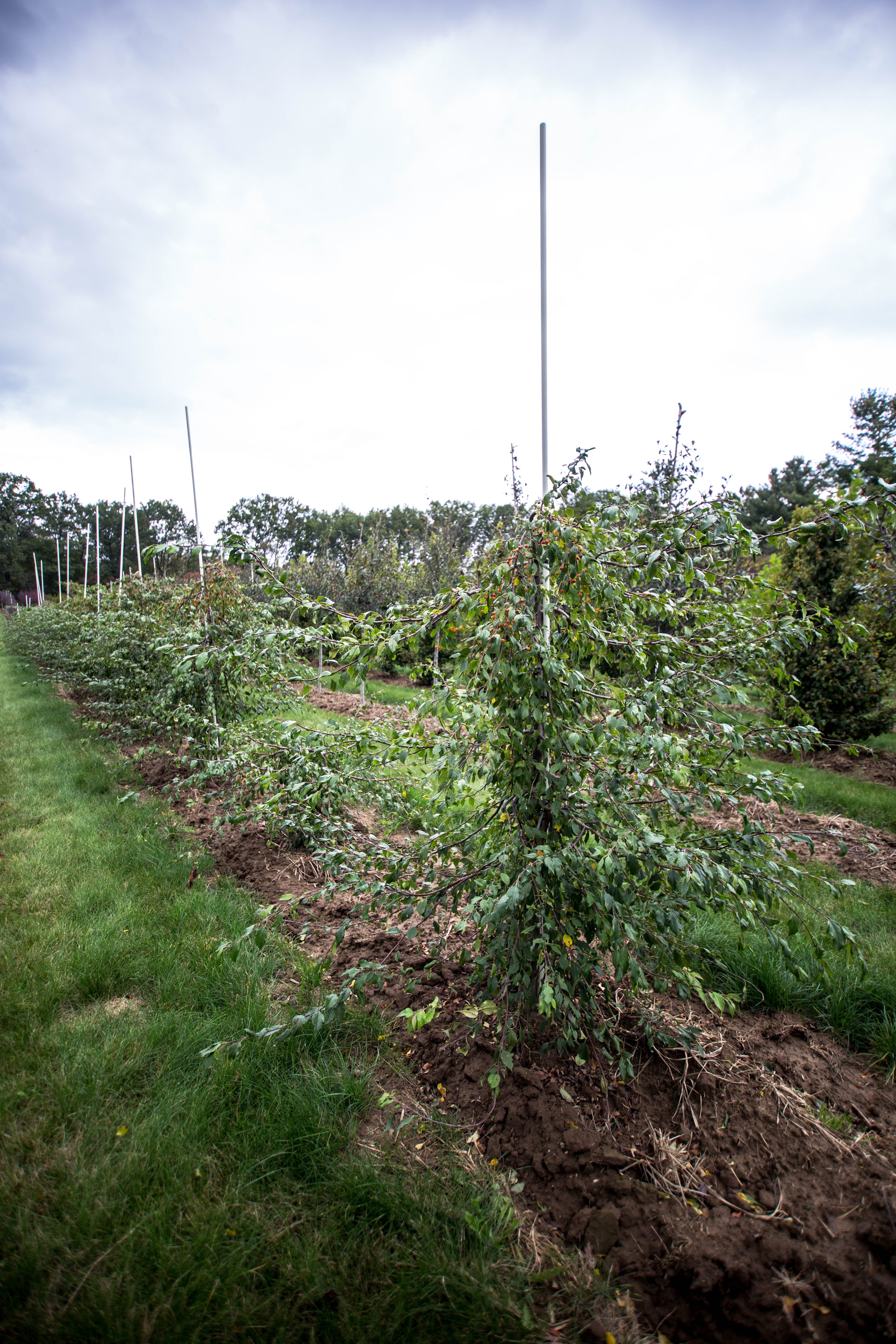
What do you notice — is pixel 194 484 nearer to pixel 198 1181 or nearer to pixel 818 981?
pixel 198 1181

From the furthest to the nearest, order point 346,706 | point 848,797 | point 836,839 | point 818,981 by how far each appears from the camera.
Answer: point 346,706
point 848,797
point 836,839
point 818,981

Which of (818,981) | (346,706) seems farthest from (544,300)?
(346,706)

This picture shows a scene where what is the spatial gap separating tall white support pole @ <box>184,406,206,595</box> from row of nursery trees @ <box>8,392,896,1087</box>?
3262 mm

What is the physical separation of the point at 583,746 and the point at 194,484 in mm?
5585

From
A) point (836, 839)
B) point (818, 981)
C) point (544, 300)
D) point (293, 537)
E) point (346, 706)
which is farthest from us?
point (293, 537)

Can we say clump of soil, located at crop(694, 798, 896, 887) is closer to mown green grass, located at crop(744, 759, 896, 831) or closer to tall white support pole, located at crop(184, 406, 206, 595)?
mown green grass, located at crop(744, 759, 896, 831)

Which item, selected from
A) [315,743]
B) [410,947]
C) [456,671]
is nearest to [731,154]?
[456,671]

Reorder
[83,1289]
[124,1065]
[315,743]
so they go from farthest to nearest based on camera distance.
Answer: [315,743]
[124,1065]
[83,1289]

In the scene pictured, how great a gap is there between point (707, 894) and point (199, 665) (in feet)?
5.22

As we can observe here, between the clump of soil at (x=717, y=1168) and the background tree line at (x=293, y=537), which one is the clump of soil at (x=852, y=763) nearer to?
the clump of soil at (x=717, y=1168)

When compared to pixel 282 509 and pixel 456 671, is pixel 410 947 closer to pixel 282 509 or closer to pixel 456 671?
pixel 456 671

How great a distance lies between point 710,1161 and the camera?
1.72 meters

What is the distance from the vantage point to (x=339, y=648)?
5.48 ft

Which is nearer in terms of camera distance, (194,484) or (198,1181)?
(198,1181)
